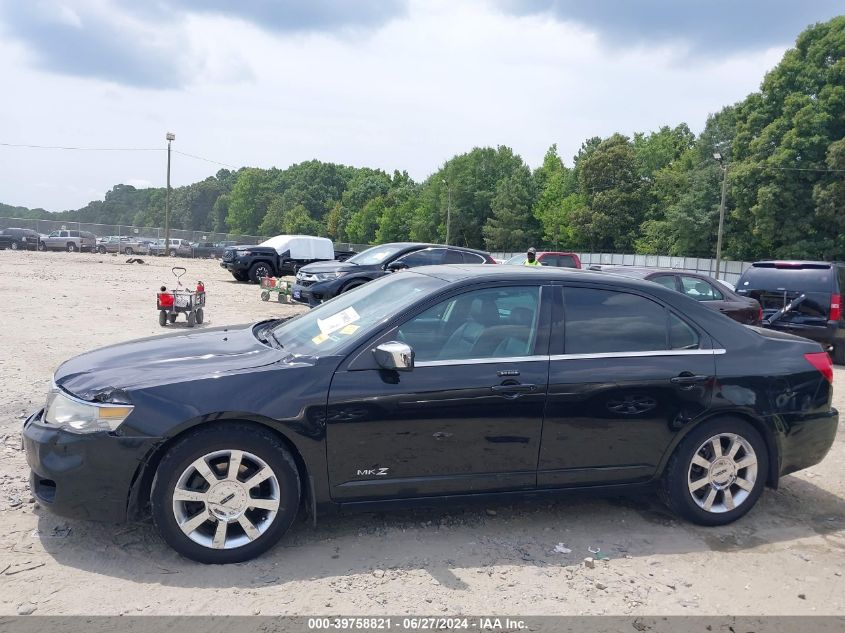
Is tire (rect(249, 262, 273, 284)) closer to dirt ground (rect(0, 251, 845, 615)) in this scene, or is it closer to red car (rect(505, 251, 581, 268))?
red car (rect(505, 251, 581, 268))

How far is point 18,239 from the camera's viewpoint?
139 feet

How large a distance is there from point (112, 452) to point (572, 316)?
8.84 ft

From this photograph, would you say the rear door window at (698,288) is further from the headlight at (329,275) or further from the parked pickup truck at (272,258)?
the parked pickup truck at (272,258)

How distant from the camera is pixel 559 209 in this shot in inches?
2596

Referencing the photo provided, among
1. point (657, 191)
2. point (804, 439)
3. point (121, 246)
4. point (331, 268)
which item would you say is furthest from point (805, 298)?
point (657, 191)

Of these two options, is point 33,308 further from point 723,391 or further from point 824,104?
point 824,104

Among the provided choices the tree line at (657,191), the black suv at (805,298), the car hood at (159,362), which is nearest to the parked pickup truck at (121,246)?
the tree line at (657,191)

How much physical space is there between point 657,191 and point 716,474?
199ft

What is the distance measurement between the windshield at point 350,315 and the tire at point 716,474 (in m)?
1.87

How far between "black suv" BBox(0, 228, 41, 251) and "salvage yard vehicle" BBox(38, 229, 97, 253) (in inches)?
15.9

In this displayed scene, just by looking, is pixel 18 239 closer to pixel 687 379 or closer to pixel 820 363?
pixel 687 379

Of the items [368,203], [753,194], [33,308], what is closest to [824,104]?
[753,194]

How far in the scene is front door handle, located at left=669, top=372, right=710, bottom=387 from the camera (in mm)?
4172

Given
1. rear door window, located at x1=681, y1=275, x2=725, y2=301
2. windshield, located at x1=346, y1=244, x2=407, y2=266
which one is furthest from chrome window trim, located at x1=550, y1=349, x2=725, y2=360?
windshield, located at x1=346, y1=244, x2=407, y2=266
